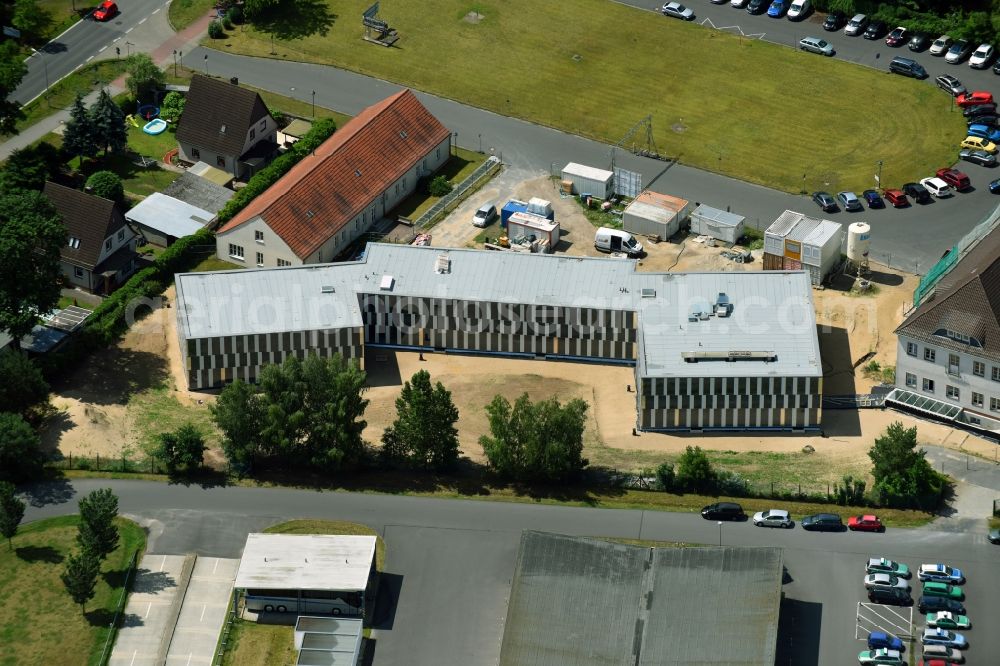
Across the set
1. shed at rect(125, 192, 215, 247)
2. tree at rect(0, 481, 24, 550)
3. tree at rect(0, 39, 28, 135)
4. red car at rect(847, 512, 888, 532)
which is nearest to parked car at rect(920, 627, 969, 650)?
red car at rect(847, 512, 888, 532)

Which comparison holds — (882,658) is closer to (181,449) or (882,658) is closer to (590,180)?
(181,449)

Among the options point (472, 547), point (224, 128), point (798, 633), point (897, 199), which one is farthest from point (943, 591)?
point (224, 128)

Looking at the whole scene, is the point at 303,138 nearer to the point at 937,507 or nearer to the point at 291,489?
the point at 291,489

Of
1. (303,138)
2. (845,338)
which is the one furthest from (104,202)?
(845,338)

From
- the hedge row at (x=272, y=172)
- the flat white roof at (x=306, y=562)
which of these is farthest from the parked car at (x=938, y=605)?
the hedge row at (x=272, y=172)

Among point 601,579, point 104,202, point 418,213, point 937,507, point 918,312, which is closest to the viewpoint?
point 601,579

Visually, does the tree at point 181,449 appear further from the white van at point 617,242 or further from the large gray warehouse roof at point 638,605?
the white van at point 617,242
